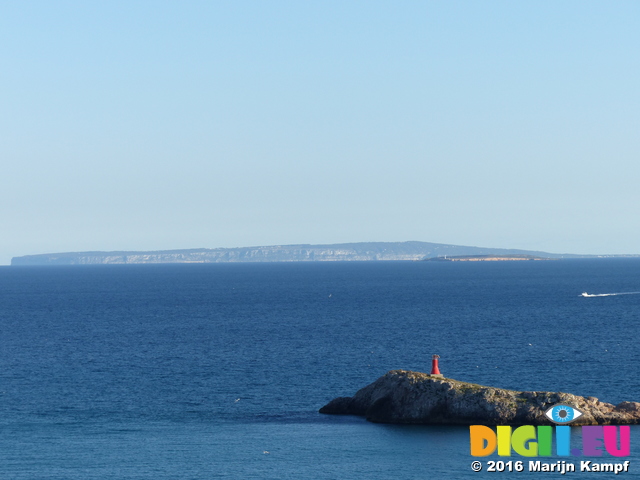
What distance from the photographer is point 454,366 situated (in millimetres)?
82062

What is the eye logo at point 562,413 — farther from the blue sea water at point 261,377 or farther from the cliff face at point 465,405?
the blue sea water at point 261,377

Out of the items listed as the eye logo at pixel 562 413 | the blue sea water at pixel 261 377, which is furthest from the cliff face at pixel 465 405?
the blue sea water at pixel 261 377

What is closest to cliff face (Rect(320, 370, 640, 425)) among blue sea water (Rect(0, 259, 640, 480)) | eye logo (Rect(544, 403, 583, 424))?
eye logo (Rect(544, 403, 583, 424))

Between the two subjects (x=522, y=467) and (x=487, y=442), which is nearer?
(x=522, y=467)

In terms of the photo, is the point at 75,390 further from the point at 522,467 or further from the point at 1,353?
the point at 522,467

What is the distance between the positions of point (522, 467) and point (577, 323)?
272ft

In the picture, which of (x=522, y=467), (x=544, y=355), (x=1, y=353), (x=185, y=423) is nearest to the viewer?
(x=522, y=467)

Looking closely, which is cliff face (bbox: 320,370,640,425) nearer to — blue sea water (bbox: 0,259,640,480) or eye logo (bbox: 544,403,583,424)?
eye logo (bbox: 544,403,583,424)

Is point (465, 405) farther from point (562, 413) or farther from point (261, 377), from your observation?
point (261, 377)

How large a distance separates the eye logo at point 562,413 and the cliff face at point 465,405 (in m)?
0.24

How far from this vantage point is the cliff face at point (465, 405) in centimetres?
5328

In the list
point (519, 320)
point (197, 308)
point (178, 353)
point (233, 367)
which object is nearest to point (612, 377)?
point (233, 367)

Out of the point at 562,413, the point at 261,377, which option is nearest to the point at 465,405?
the point at 562,413

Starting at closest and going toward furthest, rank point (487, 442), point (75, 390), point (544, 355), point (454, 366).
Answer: point (487, 442), point (75, 390), point (454, 366), point (544, 355)
